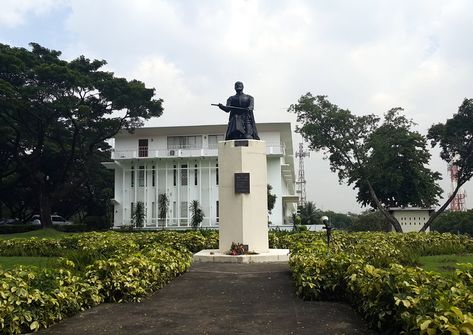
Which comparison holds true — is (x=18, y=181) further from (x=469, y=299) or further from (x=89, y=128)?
(x=469, y=299)

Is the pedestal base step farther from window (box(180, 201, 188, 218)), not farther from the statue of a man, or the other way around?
window (box(180, 201, 188, 218))

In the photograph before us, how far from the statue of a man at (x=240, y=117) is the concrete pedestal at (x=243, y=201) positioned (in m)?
0.44

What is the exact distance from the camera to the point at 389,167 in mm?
31484

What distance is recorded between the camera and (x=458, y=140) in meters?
29.4

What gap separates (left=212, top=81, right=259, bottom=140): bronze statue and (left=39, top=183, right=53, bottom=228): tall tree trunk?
2408 cm

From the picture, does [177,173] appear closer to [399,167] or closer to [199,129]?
[199,129]

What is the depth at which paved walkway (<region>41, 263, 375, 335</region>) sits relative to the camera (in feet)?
18.8

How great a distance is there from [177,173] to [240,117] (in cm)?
2420

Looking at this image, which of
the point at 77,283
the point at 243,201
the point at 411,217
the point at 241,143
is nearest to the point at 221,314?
the point at 77,283

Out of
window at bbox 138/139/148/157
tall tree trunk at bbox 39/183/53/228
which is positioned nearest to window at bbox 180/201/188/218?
window at bbox 138/139/148/157

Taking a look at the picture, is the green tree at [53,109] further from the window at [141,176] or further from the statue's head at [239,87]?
the statue's head at [239,87]

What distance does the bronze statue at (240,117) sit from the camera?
44.3 feet

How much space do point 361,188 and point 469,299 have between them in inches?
1206

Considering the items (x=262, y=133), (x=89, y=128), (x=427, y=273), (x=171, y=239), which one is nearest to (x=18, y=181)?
(x=89, y=128)
